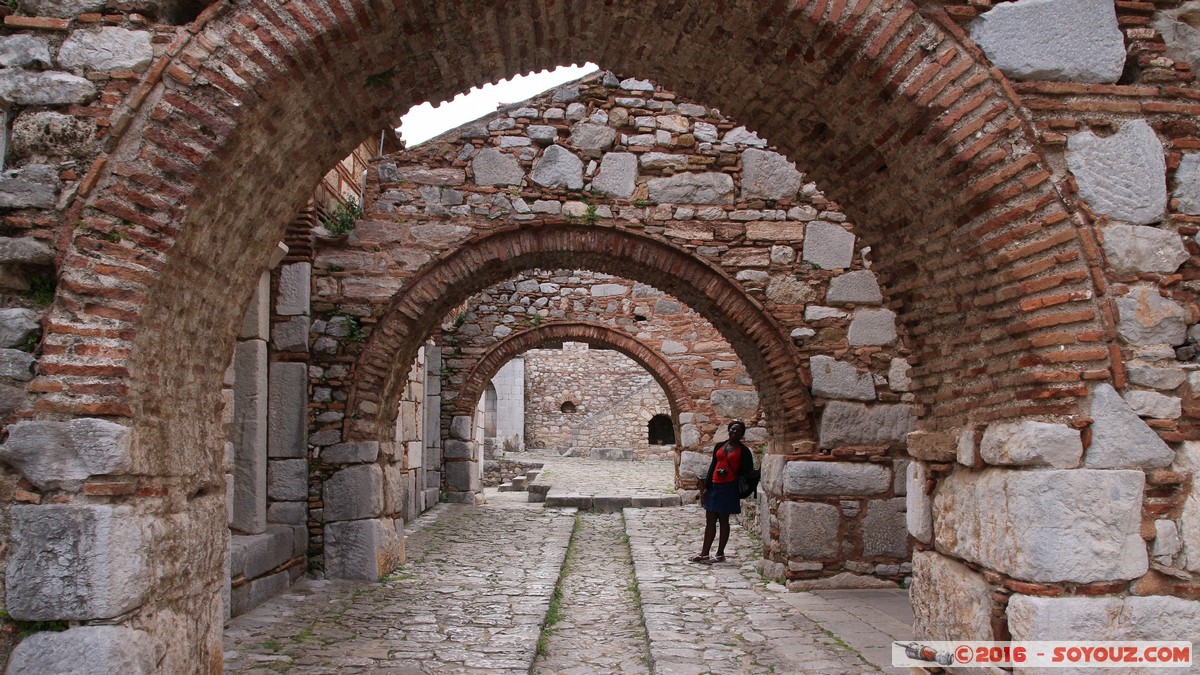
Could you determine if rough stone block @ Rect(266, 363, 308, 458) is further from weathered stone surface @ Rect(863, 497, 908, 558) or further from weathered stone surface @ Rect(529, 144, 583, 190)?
weathered stone surface @ Rect(863, 497, 908, 558)

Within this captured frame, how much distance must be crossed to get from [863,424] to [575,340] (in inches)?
277

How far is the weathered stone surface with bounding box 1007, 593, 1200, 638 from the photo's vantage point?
112 inches

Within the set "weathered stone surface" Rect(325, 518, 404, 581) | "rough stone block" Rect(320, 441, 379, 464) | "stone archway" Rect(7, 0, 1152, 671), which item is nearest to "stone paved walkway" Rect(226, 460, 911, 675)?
"weathered stone surface" Rect(325, 518, 404, 581)

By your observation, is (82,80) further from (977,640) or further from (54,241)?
(977,640)

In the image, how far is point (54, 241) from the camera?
2.93 m

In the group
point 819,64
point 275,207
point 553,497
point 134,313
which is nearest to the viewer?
point 134,313

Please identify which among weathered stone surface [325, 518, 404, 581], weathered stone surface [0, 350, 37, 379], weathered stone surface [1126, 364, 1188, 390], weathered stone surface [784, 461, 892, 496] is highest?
weathered stone surface [0, 350, 37, 379]

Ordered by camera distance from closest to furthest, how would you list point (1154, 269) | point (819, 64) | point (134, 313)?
point (134, 313), point (1154, 269), point (819, 64)

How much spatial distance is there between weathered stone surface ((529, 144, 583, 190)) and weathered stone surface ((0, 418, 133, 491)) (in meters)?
5.21

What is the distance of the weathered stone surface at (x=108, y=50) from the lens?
9.82 ft

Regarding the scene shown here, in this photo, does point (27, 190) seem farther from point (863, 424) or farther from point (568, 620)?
point (863, 424)

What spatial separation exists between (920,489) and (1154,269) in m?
1.30

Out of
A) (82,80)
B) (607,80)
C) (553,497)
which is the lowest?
(553,497)

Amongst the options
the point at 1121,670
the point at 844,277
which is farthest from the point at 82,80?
the point at 844,277
